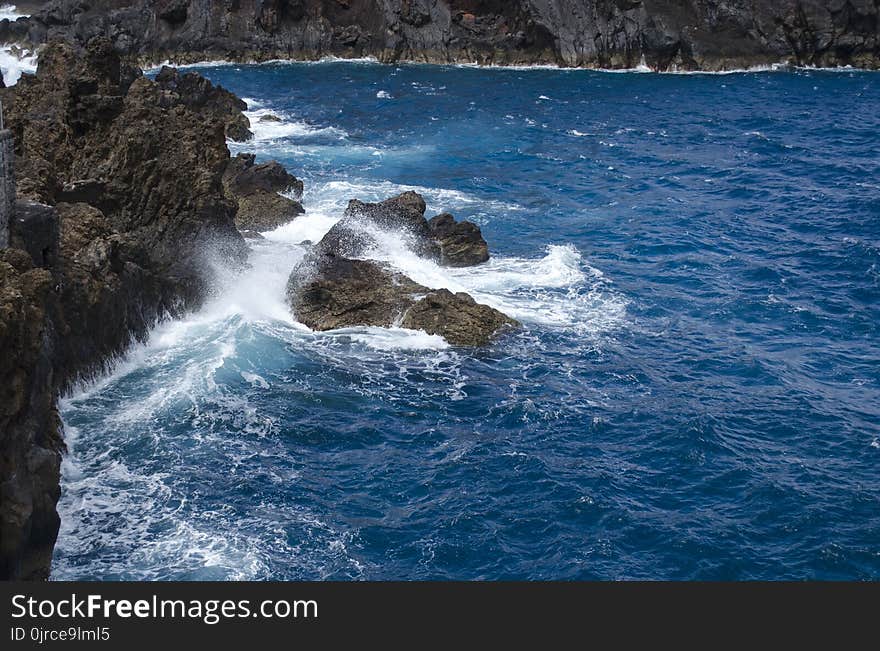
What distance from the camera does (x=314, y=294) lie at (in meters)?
40.2

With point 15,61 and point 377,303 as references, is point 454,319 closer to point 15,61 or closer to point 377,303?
point 377,303

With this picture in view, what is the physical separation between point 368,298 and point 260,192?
1563 centimetres

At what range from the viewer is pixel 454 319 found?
38688mm

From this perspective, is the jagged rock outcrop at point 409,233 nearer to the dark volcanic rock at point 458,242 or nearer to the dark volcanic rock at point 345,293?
the dark volcanic rock at point 458,242

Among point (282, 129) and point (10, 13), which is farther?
point (10, 13)

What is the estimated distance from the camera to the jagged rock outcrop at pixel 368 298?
127 ft

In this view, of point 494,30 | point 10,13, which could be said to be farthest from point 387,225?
point 10,13

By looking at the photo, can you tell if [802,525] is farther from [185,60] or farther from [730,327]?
[185,60]

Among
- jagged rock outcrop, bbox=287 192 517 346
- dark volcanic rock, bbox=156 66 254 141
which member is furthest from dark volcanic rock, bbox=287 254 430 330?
dark volcanic rock, bbox=156 66 254 141

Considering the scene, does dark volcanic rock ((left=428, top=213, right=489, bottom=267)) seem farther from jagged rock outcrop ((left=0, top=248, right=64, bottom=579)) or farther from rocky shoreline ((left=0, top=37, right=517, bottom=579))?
jagged rock outcrop ((left=0, top=248, right=64, bottom=579))

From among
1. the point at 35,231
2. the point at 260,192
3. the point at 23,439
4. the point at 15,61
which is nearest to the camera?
the point at 23,439

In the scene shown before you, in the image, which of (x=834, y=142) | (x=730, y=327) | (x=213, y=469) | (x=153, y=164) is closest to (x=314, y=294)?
(x=153, y=164)

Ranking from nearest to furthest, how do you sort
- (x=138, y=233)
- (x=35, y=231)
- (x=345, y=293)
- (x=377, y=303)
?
(x=35, y=231) → (x=138, y=233) → (x=377, y=303) → (x=345, y=293)

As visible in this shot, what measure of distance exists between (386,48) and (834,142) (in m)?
45.4
